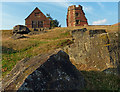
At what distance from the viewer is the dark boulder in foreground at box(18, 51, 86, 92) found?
4378 millimetres

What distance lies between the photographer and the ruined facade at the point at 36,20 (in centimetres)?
5559

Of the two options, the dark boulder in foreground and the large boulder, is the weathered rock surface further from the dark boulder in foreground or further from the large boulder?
the large boulder

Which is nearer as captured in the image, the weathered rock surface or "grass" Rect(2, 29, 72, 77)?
the weathered rock surface

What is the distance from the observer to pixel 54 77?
4828 millimetres

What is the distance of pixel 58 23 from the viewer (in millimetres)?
74438

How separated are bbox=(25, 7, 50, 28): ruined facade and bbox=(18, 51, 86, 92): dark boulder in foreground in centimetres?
5159

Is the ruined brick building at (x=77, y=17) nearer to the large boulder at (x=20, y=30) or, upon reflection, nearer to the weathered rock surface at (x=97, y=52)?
the large boulder at (x=20, y=30)

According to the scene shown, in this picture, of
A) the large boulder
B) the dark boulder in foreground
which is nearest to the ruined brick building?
the large boulder

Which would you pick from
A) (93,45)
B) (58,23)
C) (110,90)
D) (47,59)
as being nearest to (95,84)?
(110,90)

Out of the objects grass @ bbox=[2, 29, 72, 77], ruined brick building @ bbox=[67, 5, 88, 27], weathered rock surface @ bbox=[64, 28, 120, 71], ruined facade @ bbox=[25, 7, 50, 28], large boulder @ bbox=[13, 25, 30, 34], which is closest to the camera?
weathered rock surface @ bbox=[64, 28, 120, 71]

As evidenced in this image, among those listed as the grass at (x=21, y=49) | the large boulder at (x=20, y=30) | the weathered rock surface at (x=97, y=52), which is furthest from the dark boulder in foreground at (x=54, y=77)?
the large boulder at (x=20, y=30)

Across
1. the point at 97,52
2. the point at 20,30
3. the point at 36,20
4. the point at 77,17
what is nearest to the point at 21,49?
the point at 97,52

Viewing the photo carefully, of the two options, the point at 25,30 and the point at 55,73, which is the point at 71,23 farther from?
the point at 55,73

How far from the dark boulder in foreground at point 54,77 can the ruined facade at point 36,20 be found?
169ft
